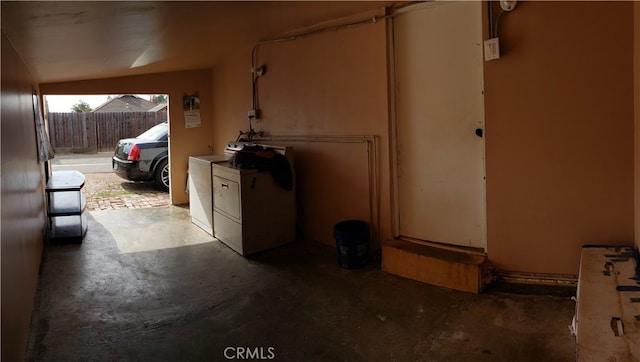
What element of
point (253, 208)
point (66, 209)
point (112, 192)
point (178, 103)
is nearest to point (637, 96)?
point (253, 208)

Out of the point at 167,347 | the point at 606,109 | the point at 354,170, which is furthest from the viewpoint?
the point at 354,170

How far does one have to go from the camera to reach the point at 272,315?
2.96m

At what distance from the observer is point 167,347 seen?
8.39ft

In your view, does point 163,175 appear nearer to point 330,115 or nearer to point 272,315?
point 330,115

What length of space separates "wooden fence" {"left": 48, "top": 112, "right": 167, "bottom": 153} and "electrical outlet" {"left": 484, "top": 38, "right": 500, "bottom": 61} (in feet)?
43.6

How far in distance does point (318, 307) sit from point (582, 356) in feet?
5.70

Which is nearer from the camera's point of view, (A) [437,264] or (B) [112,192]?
(A) [437,264]

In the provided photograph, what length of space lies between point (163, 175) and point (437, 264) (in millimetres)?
6027

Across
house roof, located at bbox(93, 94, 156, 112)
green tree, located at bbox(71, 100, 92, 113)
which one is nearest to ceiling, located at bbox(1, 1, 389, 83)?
house roof, located at bbox(93, 94, 156, 112)

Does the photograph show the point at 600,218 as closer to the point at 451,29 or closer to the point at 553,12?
the point at 553,12

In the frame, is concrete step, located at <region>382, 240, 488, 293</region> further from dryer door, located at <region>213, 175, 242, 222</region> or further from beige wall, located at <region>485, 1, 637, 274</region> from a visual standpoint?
dryer door, located at <region>213, 175, 242, 222</region>

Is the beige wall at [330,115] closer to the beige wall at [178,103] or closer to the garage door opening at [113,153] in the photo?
the beige wall at [178,103]

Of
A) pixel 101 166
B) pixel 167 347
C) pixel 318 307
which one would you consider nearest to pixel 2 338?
pixel 167 347

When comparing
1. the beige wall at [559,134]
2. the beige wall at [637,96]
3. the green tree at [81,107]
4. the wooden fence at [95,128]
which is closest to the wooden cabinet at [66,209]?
the beige wall at [559,134]
